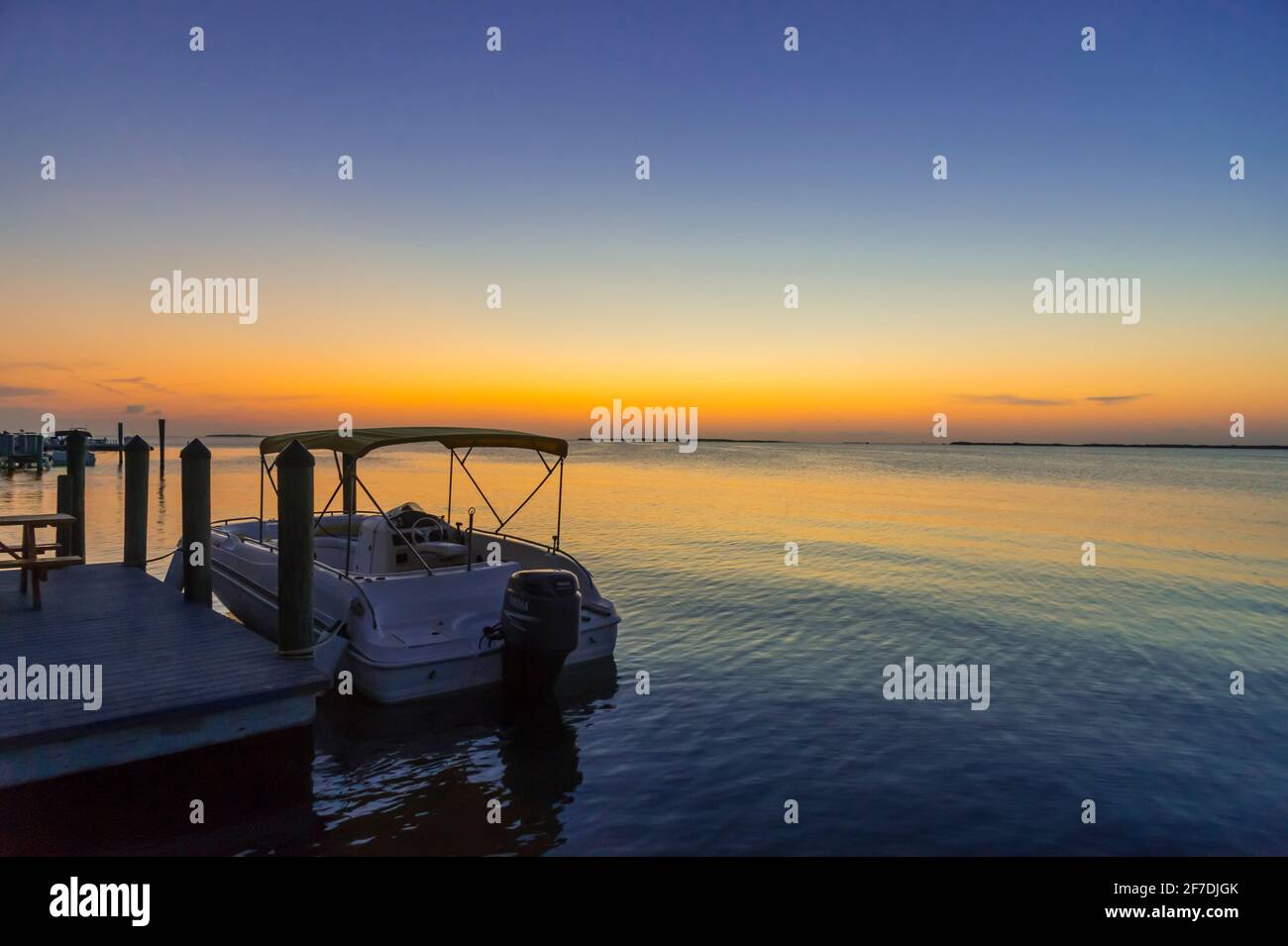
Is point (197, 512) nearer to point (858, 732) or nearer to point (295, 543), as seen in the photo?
point (295, 543)

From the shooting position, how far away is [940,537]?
2838cm

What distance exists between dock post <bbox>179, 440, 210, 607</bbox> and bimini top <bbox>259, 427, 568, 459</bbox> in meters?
1.21

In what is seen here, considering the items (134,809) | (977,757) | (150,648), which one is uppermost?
(150,648)

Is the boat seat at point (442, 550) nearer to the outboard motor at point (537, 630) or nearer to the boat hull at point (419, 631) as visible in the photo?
the boat hull at point (419, 631)

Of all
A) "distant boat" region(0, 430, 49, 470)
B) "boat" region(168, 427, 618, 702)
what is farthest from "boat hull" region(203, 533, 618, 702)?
"distant boat" region(0, 430, 49, 470)

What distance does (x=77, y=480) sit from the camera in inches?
557

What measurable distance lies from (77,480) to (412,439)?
8046mm

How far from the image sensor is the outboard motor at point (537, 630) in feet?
30.4

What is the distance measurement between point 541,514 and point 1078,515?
28.2m

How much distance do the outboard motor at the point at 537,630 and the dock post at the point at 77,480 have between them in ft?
31.9

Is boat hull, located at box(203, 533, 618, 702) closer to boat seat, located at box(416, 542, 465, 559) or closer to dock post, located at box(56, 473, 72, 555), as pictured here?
boat seat, located at box(416, 542, 465, 559)
